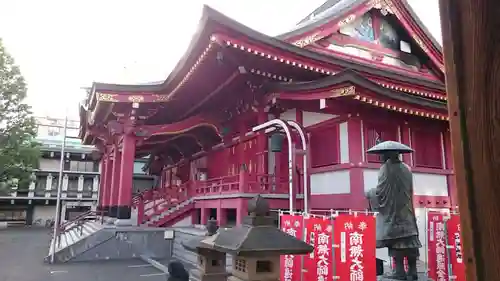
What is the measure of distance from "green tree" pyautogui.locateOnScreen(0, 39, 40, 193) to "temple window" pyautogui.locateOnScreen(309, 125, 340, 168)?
18414mm

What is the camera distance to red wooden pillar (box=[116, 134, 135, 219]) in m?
13.1

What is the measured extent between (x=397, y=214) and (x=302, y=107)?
5.50m

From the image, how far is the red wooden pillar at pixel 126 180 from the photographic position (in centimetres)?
1309

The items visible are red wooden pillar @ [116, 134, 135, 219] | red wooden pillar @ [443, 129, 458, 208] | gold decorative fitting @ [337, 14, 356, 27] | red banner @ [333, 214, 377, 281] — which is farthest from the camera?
red wooden pillar @ [116, 134, 135, 219]

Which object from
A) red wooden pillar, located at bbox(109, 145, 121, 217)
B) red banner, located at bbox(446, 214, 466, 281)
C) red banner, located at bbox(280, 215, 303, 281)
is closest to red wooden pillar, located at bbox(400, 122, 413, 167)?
red banner, located at bbox(446, 214, 466, 281)

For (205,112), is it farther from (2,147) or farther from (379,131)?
(2,147)

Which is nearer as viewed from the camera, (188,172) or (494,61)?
(494,61)

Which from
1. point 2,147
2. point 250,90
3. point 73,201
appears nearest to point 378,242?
point 250,90

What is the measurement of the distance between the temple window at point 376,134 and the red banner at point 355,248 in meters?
4.39

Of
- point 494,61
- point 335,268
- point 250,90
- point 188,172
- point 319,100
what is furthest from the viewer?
point 188,172

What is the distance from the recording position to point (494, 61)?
1.07 m

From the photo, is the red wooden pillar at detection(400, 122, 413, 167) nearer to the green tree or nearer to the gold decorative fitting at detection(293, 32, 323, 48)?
the gold decorative fitting at detection(293, 32, 323, 48)

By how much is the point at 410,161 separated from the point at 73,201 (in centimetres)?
3519

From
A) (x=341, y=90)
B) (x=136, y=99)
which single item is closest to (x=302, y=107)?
(x=341, y=90)
